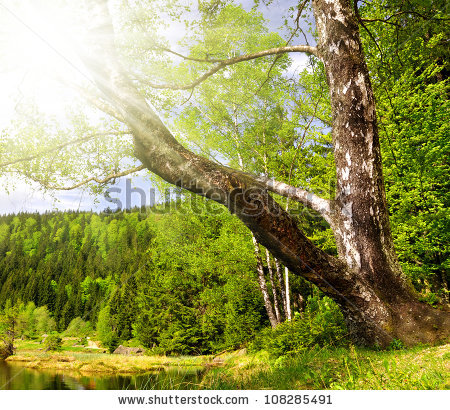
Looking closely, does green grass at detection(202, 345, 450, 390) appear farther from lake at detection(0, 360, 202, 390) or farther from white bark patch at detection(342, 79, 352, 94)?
white bark patch at detection(342, 79, 352, 94)

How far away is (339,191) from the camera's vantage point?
14.1ft

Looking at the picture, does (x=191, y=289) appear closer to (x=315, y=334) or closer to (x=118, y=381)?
(x=118, y=381)

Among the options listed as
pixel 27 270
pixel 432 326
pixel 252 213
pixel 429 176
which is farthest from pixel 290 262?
pixel 27 270

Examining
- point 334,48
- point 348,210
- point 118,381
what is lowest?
point 118,381

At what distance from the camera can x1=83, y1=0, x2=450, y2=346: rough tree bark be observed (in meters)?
3.41

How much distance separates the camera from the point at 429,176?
31.3ft

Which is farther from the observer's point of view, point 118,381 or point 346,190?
point 118,381

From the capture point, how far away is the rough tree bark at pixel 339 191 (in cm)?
341

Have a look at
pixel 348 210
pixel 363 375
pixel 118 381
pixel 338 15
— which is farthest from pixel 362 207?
pixel 118 381

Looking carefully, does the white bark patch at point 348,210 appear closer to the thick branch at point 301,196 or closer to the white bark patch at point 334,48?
the thick branch at point 301,196

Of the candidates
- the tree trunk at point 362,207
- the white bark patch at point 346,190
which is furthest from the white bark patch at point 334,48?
the white bark patch at point 346,190

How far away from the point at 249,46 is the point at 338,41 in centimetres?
1024

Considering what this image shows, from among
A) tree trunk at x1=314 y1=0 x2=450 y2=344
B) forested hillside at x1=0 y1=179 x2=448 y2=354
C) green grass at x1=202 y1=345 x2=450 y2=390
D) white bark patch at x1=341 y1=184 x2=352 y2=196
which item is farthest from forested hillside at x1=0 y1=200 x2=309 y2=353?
white bark patch at x1=341 y1=184 x2=352 y2=196

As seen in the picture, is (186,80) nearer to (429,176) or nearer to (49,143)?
(49,143)
